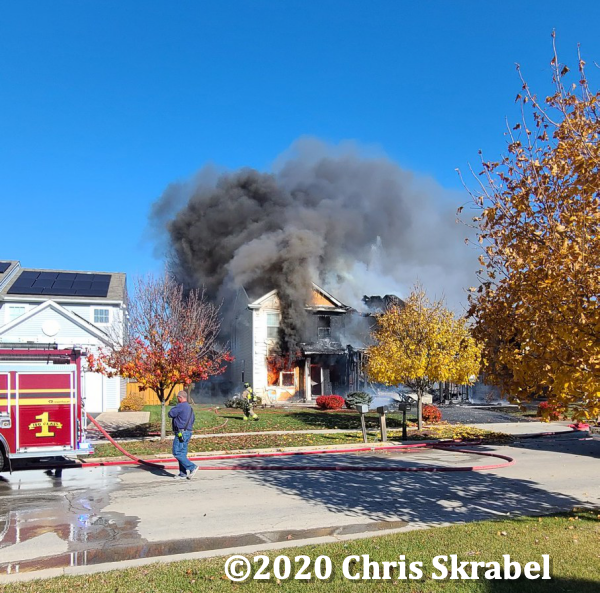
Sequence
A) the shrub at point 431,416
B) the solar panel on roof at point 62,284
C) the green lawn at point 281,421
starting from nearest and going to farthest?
→ the green lawn at point 281,421 < the shrub at point 431,416 < the solar panel on roof at point 62,284

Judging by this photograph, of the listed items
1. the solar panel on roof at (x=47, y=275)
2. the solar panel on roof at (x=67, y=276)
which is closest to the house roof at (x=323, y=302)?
the solar panel on roof at (x=67, y=276)

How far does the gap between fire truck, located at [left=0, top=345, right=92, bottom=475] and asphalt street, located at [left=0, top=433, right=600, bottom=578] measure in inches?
21.9

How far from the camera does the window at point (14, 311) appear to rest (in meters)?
26.7

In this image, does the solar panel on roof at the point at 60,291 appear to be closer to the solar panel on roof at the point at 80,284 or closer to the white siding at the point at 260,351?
the solar panel on roof at the point at 80,284

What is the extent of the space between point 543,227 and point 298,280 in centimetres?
2510

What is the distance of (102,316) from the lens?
28.2 m

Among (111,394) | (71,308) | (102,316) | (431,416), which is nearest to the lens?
(431,416)

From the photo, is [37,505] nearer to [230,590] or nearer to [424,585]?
[230,590]

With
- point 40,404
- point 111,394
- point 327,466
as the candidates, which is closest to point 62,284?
point 111,394

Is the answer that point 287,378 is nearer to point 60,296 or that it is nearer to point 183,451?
point 60,296

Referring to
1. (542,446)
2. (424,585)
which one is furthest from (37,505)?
Result: (542,446)

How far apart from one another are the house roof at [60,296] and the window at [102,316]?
2.15 feet

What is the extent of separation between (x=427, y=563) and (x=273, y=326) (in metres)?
26.3

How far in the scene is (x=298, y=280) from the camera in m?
31.0
